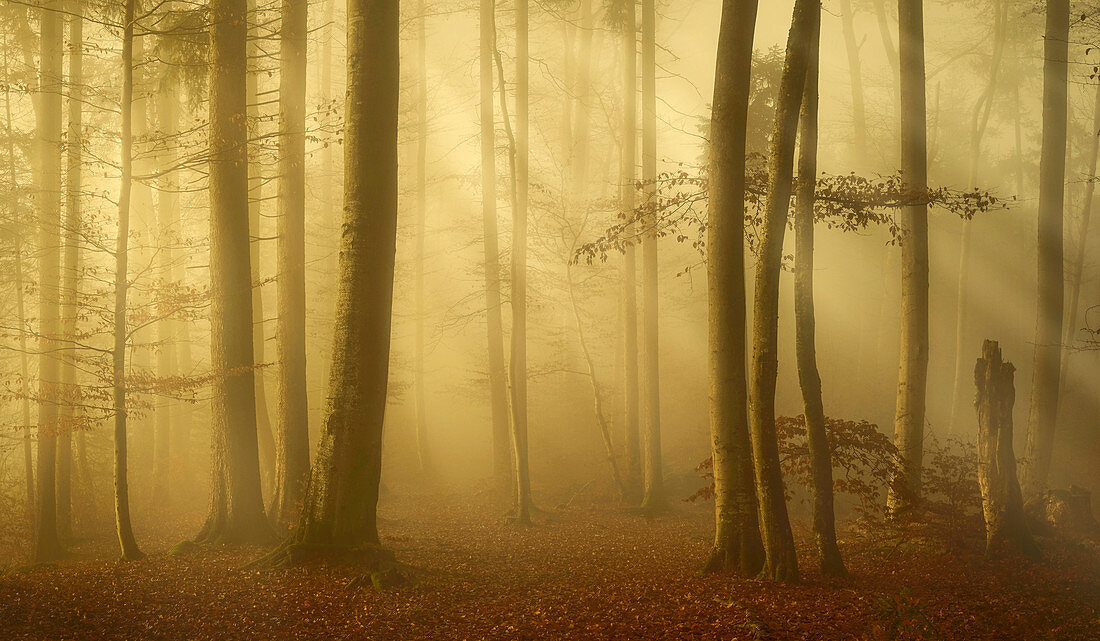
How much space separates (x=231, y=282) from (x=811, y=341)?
828cm

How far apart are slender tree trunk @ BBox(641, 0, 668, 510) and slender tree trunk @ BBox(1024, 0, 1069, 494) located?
7678mm

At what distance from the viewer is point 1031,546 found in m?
11.2

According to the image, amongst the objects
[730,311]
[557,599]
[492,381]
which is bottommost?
[557,599]

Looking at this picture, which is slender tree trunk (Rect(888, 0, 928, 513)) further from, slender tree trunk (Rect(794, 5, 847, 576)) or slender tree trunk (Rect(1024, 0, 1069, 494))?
slender tree trunk (Rect(1024, 0, 1069, 494))

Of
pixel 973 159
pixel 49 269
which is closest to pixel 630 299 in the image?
pixel 49 269

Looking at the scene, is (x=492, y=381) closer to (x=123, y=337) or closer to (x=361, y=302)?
(x=123, y=337)

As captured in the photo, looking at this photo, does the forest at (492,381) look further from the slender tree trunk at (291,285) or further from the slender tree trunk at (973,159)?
the slender tree trunk at (973,159)

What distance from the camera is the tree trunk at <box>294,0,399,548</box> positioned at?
8172mm

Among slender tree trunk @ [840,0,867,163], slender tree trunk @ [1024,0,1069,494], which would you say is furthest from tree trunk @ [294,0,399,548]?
slender tree trunk @ [840,0,867,163]

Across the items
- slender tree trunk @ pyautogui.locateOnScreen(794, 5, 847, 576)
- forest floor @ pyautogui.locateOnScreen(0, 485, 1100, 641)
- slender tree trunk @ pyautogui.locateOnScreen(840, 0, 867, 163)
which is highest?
slender tree trunk @ pyautogui.locateOnScreen(840, 0, 867, 163)

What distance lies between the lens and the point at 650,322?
60.3ft

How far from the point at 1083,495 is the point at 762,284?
940cm

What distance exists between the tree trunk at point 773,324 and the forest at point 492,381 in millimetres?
43

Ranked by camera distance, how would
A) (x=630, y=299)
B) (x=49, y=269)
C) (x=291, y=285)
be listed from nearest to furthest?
(x=291, y=285), (x=49, y=269), (x=630, y=299)
